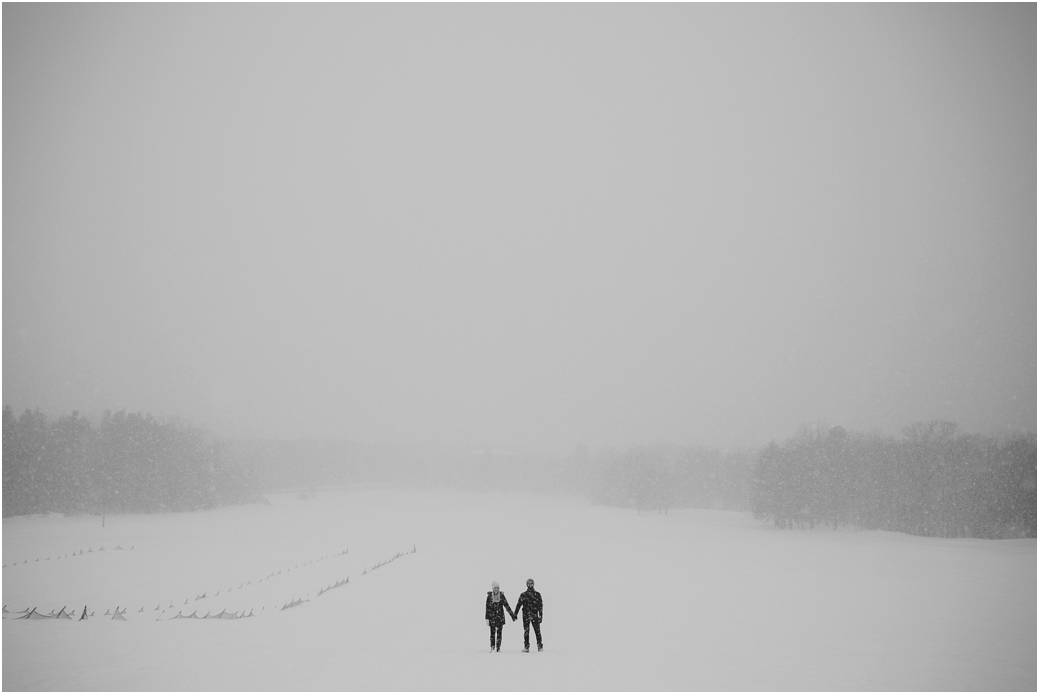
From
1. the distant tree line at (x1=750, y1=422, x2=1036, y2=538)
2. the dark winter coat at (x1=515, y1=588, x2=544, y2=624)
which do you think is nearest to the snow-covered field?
the dark winter coat at (x1=515, y1=588, x2=544, y2=624)

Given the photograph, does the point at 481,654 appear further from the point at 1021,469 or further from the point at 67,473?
the point at 67,473

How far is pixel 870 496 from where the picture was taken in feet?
207

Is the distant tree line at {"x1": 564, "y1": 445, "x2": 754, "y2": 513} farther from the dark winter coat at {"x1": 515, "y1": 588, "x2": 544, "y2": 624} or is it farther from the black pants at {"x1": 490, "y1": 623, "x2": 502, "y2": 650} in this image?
the dark winter coat at {"x1": 515, "y1": 588, "x2": 544, "y2": 624}

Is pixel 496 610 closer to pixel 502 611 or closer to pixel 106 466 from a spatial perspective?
pixel 502 611

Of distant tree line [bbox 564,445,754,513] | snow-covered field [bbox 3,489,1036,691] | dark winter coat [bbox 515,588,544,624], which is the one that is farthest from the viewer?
distant tree line [bbox 564,445,754,513]

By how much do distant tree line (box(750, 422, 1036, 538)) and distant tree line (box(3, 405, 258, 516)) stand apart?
266 feet

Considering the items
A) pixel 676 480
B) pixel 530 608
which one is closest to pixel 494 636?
pixel 530 608

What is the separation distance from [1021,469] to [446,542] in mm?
60952

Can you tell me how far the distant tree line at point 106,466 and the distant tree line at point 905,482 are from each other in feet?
266

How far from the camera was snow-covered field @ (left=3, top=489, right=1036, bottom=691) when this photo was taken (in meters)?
14.4

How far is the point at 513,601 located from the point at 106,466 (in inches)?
2819

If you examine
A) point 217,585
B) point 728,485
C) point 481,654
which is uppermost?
point 481,654

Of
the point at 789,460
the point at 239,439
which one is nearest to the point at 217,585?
the point at 789,460

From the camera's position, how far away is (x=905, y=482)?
60750 millimetres
